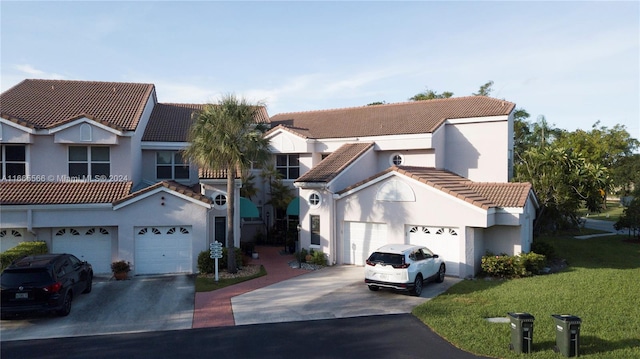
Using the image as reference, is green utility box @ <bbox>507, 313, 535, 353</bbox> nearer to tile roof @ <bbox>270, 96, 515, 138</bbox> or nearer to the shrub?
the shrub

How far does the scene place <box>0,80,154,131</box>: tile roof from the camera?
2100 cm

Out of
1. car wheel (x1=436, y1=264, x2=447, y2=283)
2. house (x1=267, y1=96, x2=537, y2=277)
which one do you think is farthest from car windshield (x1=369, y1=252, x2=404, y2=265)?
house (x1=267, y1=96, x2=537, y2=277)

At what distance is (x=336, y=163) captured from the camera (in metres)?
22.9

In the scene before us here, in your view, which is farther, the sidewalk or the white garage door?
the white garage door

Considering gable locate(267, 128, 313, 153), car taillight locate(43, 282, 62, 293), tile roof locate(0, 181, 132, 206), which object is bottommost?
car taillight locate(43, 282, 62, 293)

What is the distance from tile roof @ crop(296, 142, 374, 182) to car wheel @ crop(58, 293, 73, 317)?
37.3 ft

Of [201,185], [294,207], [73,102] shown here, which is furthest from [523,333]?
[73,102]

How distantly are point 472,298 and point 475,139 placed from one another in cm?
1331

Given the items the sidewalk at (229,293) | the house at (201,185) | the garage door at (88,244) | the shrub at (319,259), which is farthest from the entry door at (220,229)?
the garage door at (88,244)

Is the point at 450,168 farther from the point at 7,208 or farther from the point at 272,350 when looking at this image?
the point at 7,208

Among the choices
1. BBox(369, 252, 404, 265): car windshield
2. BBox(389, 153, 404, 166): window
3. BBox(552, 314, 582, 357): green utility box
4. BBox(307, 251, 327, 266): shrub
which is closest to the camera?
BBox(552, 314, 582, 357): green utility box

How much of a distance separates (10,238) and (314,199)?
1365 centimetres

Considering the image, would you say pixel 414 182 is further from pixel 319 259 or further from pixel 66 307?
pixel 66 307

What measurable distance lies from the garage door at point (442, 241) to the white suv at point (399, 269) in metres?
2.72
